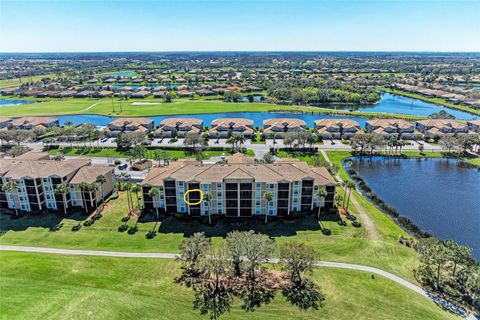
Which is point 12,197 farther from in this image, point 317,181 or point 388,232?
point 388,232

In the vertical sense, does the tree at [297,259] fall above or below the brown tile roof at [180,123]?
below

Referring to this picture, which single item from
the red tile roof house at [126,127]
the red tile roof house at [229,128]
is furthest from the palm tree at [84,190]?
the red tile roof house at [229,128]

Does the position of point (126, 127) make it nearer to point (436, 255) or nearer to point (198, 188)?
point (198, 188)

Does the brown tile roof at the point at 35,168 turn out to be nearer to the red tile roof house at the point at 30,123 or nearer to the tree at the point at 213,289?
the tree at the point at 213,289

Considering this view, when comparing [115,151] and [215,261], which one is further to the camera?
[115,151]

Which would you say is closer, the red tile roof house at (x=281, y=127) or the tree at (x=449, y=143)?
the tree at (x=449, y=143)

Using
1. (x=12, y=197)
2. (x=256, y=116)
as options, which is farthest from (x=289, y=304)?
(x=256, y=116)

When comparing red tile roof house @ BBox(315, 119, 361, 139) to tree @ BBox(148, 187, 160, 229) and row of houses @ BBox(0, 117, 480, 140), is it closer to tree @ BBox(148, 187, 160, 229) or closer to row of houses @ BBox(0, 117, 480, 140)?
row of houses @ BBox(0, 117, 480, 140)
